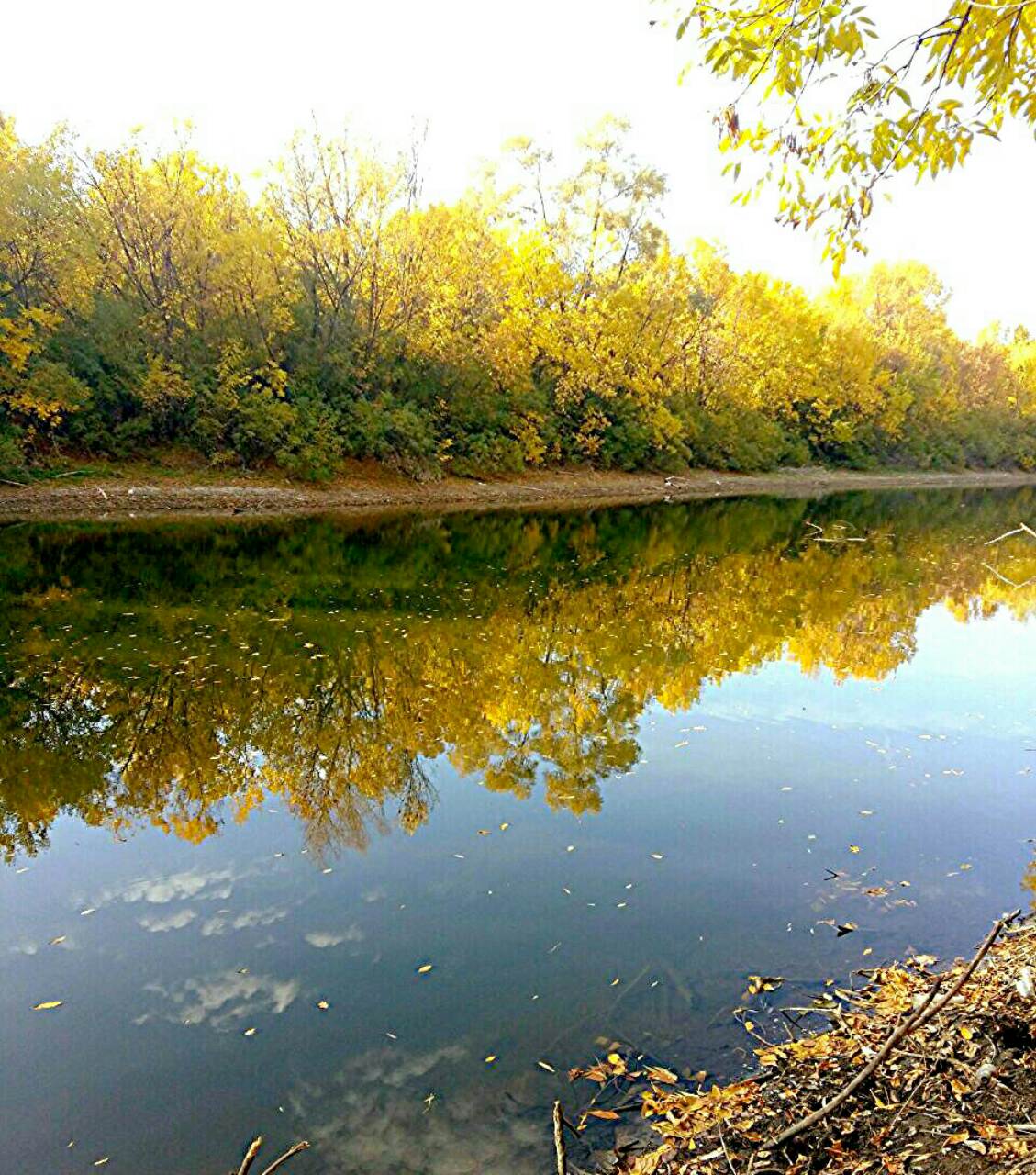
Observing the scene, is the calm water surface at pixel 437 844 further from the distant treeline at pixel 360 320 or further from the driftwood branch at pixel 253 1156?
the distant treeline at pixel 360 320

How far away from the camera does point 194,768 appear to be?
789 cm

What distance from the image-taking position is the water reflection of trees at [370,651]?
774 centimetres

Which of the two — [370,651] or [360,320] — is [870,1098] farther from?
[360,320]

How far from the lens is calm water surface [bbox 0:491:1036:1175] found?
4078 millimetres

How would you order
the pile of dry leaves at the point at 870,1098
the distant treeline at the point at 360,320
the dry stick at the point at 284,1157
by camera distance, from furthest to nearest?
the distant treeline at the point at 360,320
the pile of dry leaves at the point at 870,1098
the dry stick at the point at 284,1157

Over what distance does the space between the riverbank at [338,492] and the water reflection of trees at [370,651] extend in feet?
14.8

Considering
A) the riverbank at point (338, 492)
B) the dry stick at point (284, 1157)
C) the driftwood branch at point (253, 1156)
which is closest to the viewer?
the driftwood branch at point (253, 1156)

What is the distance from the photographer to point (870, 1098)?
3.63 meters

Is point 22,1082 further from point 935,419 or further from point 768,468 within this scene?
point 935,419

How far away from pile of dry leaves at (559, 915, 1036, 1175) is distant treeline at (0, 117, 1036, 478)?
2793cm

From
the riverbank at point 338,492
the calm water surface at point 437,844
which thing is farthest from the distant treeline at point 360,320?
the calm water surface at point 437,844

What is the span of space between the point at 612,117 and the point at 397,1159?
48.1 m

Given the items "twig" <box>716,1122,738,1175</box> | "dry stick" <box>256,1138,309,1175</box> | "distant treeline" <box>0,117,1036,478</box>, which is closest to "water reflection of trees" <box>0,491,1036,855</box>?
"dry stick" <box>256,1138,309,1175</box>

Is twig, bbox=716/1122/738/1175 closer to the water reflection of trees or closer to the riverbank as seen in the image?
the water reflection of trees
